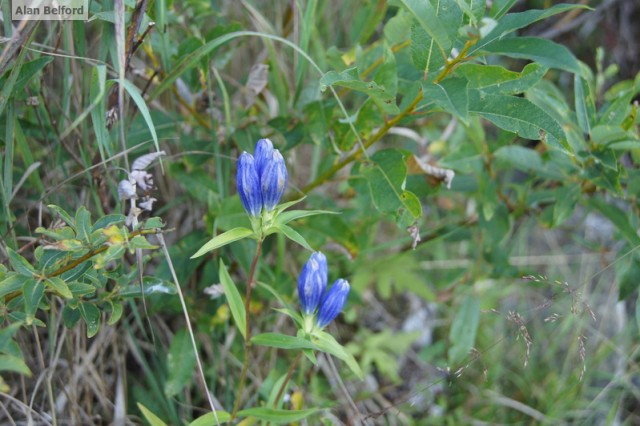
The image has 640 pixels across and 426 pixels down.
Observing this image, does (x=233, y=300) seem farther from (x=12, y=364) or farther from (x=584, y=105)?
(x=584, y=105)

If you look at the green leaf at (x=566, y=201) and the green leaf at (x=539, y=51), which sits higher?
the green leaf at (x=539, y=51)

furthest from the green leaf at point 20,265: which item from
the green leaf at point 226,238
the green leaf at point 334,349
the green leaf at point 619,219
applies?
the green leaf at point 619,219

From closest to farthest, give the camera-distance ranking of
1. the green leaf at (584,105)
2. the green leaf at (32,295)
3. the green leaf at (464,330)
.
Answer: the green leaf at (32,295), the green leaf at (584,105), the green leaf at (464,330)

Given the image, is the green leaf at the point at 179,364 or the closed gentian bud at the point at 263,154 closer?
the closed gentian bud at the point at 263,154

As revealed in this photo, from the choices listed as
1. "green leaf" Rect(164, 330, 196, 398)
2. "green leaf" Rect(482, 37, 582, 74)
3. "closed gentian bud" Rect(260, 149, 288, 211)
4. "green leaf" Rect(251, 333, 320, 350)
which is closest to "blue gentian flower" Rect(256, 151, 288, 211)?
"closed gentian bud" Rect(260, 149, 288, 211)

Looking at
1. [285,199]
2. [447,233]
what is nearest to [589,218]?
[447,233]

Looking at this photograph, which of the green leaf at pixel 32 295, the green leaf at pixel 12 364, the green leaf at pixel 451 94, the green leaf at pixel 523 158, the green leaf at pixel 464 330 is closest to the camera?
the green leaf at pixel 12 364

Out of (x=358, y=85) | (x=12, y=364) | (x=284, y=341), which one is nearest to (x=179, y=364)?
(x=284, y=341)

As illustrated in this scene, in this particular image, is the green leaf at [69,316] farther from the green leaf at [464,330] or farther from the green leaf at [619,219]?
the green leaf at [619,219]
